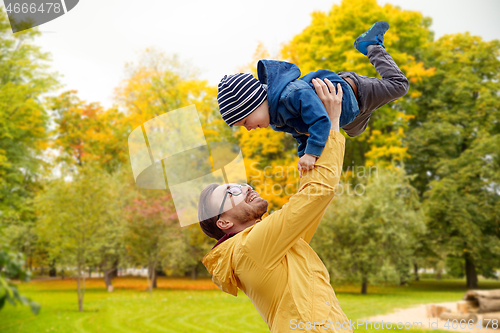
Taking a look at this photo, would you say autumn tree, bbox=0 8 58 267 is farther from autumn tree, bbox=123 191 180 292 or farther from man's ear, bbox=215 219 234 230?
man's ear, bbox=215 219 234 230

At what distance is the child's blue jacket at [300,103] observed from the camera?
5.42 ft

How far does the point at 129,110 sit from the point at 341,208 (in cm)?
1395

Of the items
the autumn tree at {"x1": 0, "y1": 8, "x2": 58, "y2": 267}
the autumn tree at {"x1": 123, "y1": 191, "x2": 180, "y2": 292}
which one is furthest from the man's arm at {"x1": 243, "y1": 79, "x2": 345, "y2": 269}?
the autumn tree at {"x1": 0, "y1": 8, "x2": 58, "y2": 267}

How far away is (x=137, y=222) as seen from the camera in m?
17.2

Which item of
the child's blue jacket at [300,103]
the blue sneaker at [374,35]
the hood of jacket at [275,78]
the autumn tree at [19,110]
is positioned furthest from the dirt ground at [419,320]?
the autumn tree at [19,110]

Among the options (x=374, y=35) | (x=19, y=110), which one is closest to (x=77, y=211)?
(x=19, y=110)

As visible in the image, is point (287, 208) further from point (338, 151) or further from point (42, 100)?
point (42, 100)

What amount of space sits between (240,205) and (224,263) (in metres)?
0.32

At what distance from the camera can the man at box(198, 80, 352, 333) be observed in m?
1.65

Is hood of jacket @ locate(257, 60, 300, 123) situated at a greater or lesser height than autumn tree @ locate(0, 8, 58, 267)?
lesser

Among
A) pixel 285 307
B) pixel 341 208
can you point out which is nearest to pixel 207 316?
pixel 341 208

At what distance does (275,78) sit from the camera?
1884 mm

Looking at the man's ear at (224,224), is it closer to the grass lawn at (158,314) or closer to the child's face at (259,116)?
the child's face at (259,116)

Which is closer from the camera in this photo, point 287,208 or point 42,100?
point 287,208
